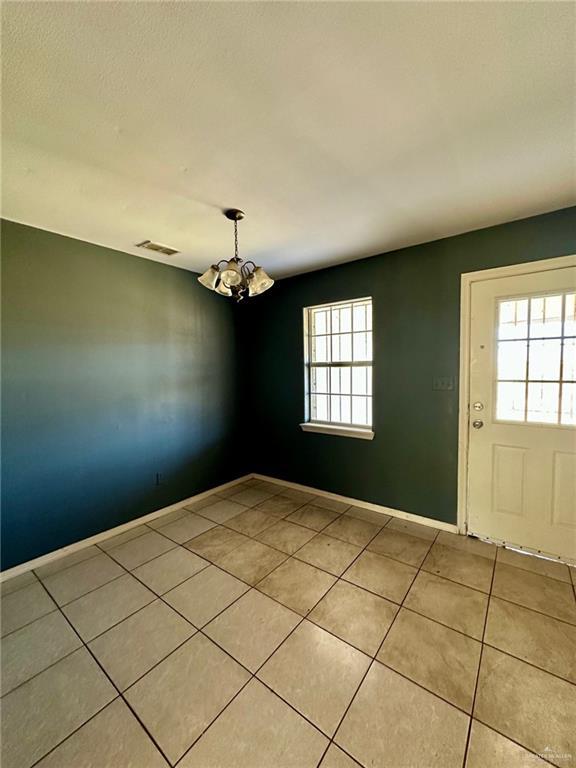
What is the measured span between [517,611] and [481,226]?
2.59 metres

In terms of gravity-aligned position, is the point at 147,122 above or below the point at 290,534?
above

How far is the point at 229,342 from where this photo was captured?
12.1 ft

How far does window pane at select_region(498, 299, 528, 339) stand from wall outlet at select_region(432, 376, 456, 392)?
48cm

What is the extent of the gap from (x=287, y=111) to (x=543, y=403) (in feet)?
7.96

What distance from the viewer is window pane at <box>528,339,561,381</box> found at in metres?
2.11

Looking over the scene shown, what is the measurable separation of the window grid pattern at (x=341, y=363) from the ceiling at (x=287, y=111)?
119cm

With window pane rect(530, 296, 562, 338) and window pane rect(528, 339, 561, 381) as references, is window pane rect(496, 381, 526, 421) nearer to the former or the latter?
window pane rect(528, 339, 561, 381)

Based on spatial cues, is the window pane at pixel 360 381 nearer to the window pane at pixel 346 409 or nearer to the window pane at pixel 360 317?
the window pane at pixel 346 409

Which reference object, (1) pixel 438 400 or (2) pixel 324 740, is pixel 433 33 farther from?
(2) pixel 324 740

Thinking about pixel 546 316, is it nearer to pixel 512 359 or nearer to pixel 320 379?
pixel 512 359

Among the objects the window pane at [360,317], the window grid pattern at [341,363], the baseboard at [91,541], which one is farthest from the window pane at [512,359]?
the baseboard at [91,541]

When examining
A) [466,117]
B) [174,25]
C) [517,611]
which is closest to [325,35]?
[174,25]

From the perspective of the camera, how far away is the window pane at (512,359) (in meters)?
2.22

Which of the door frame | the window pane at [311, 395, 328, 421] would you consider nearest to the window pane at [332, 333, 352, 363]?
the window pane at [311, 395, 328, 421]
